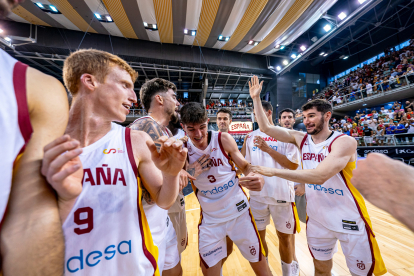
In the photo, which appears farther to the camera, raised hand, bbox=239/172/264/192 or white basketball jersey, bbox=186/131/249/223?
white basketball jersey, bbox=186/131/249/223

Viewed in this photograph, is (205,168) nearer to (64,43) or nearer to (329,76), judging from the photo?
(64,43)

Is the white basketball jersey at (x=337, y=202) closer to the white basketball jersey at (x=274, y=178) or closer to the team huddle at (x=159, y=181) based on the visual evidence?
the team huddle at (x=159, y=181)

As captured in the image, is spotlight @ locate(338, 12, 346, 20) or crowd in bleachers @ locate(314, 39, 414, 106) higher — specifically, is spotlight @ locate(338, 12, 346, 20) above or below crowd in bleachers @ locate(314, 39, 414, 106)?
above

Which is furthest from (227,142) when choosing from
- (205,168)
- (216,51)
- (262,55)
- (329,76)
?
(329,76)

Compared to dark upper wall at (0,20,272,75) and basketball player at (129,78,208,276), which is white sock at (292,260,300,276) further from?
dark upper wall at (0,20,272,75)

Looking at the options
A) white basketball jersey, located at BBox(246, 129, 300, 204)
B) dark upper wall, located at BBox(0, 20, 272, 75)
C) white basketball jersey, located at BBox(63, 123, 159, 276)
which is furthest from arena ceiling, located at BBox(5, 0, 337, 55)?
white basketball jersey, located at BBox(63, 123, 159, 276)

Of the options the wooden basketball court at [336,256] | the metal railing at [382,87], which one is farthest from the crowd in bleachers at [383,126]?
the wooden basketball court at [336,256]

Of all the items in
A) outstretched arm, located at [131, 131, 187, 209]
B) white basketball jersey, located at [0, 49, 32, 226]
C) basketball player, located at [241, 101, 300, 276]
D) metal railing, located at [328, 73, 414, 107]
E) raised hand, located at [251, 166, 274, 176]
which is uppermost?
metal railing, located at [328, 73, 414, 107]

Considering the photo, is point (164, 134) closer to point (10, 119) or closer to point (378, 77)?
point (10, 119)

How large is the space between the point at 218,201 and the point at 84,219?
1492 millimetres

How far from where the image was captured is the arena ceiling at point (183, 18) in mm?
7719

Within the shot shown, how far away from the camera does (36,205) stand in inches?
20.6

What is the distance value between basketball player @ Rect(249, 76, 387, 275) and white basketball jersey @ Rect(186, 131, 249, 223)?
52 cm

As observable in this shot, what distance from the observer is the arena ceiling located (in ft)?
25.3
